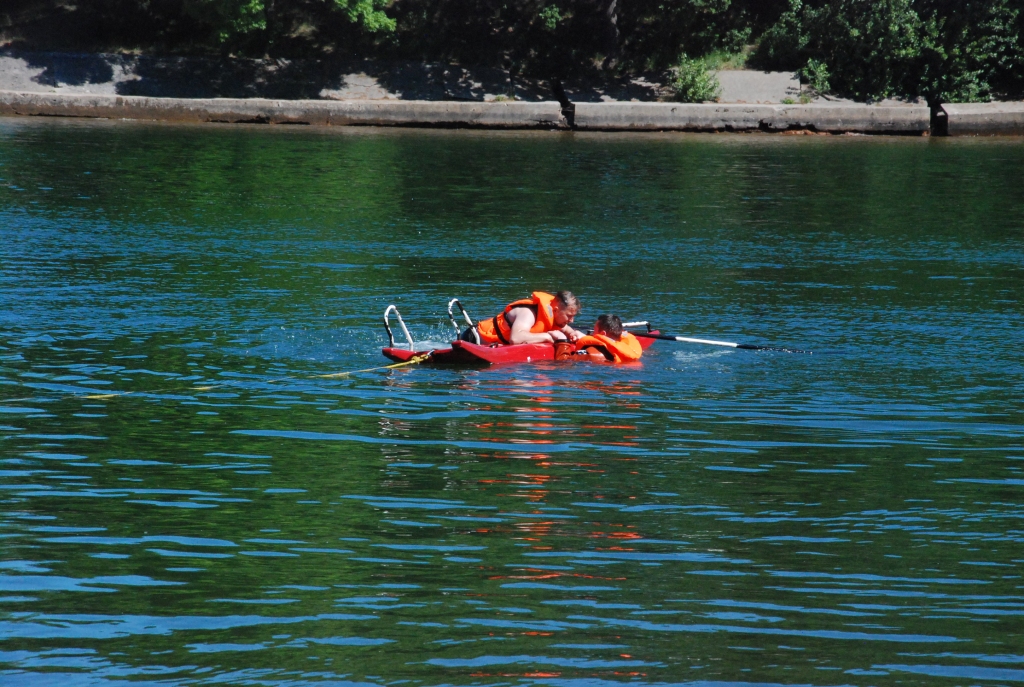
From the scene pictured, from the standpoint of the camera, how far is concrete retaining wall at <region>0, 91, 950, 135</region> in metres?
45.8

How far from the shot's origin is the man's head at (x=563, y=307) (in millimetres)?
14523

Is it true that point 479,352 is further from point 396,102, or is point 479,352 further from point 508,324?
point 396,102

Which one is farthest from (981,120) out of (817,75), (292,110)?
(292,110)

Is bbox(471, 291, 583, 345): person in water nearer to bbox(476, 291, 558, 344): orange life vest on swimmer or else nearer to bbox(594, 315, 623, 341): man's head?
bbox(476, 291, 558, 344): orange life vest on swimmer

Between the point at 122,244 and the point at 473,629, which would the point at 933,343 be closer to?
the point at 473,629

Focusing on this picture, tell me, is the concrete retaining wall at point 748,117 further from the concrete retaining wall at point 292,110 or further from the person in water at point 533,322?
the person in water at point 533,322

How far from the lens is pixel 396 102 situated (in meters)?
46.7

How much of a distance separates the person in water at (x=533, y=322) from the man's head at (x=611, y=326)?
328 millimetres

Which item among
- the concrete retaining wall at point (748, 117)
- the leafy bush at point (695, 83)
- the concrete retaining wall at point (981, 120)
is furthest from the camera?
the leafy bush at point (695, 83)

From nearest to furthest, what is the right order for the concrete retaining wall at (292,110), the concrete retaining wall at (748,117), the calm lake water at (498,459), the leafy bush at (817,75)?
1. the calm lake water at (498,459)
2. the concrete retaining wall at (292,110)
3. the concrete retaining wall at (748,117)
4. the leafy bush at (817,75)

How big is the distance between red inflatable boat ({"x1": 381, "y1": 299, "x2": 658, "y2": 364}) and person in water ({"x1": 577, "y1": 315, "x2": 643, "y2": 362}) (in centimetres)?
21

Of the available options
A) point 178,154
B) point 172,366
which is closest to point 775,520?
point 172,366

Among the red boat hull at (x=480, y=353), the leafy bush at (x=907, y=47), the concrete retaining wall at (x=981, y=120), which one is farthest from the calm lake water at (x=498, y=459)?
the leafy bush at (x=907, y=47)

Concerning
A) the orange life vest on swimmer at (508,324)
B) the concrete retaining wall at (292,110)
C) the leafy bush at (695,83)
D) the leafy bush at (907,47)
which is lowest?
the orange life vest on swimmer at (508,324)
